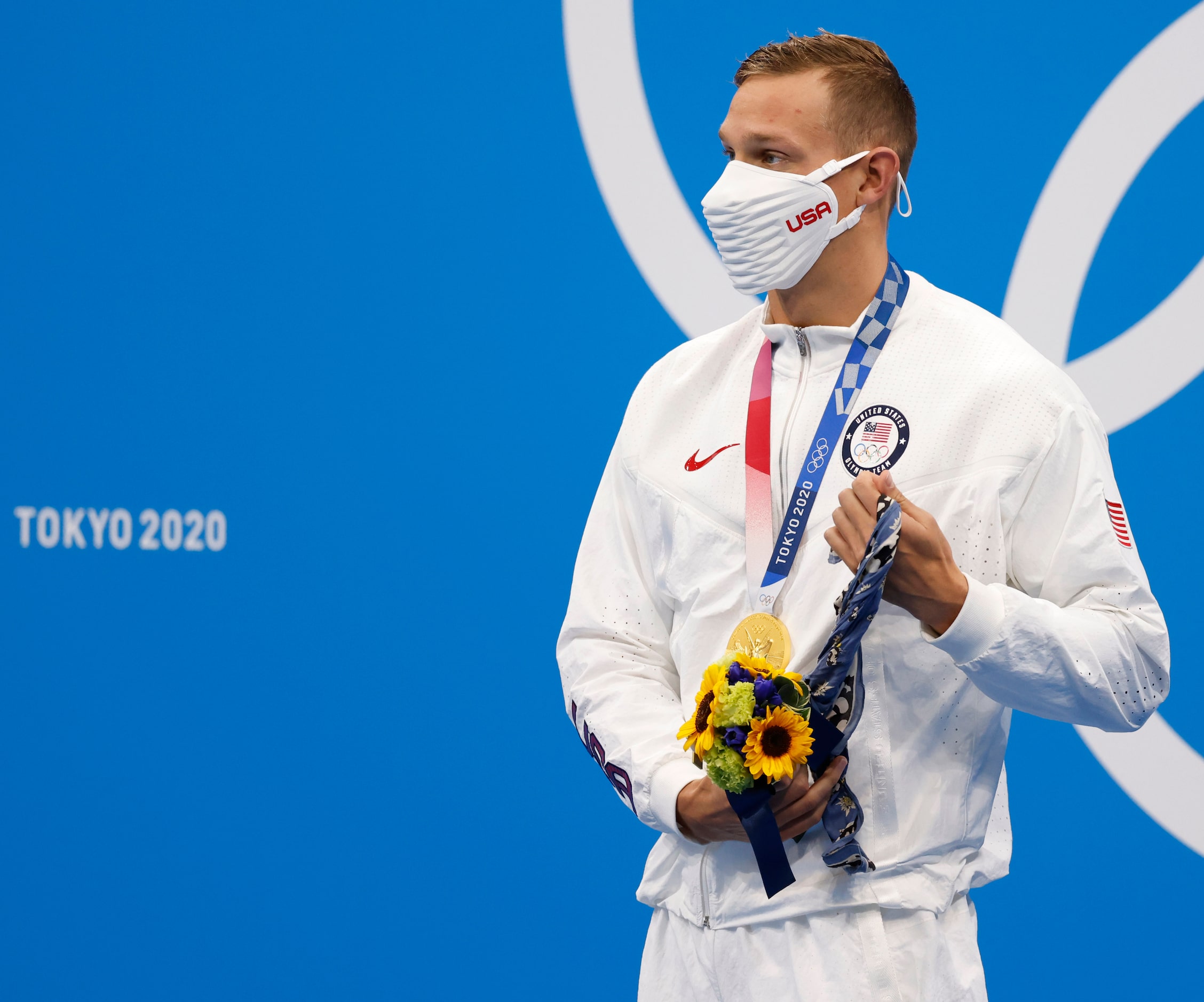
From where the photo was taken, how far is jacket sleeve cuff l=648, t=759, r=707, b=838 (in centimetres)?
178

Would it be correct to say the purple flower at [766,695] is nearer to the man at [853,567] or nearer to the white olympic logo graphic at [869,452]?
the man at [853,567]

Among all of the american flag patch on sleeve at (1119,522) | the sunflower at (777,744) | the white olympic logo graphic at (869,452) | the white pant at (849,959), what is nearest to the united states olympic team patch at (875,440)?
the white olympic logo graphic at (869,452)

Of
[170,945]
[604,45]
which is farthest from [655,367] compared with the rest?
[170,945]

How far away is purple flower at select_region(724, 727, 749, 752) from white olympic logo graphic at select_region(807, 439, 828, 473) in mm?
424

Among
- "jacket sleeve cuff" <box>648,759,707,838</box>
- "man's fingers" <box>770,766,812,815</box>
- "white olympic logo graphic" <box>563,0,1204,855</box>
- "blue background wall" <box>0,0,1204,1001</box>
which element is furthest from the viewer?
"blue background wall" <box>0,0,1204,1001</box>

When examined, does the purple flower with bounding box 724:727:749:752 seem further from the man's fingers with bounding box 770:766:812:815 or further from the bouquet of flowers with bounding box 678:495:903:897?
the man's fingers with bounding box 770:766:812:815

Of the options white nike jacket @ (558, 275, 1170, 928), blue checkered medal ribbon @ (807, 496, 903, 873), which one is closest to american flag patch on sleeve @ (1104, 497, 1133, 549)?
white nike jacket @ (558, 275, 1170, 928)

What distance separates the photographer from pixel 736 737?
1590 mm

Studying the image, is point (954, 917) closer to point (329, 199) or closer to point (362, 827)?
point (362, 827)

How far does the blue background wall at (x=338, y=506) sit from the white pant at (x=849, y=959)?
1433 mm

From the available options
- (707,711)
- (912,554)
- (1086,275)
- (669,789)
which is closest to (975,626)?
(912,554)

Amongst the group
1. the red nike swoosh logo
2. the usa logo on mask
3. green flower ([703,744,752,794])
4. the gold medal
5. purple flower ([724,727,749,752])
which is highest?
→ the usa logo on mask

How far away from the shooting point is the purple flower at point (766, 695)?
1.59m

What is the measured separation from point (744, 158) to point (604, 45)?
4.50ft
